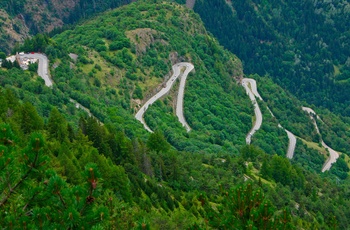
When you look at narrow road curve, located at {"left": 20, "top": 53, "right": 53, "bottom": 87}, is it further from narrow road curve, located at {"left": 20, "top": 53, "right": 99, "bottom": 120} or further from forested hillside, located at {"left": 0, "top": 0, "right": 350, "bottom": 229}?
forested hillside, located at {"left": 0, "top": 0, "right": 350, "bottom": 229}

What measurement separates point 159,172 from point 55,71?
257ft

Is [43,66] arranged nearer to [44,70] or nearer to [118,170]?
[44,70]

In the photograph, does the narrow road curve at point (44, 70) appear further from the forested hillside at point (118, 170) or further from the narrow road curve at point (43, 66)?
the forested hillside at point (118, 170)

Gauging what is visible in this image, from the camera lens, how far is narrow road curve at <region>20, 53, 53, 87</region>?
6390 inches

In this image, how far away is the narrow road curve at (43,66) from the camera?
533 feet

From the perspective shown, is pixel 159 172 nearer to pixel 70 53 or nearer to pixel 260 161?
pixel 260 161

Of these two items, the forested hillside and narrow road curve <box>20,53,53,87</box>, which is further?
narrow road curve <box>20,53,53,87</box>

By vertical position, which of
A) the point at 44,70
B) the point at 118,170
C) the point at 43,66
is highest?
the point at 118,170

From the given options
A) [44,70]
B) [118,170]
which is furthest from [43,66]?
[118,170]

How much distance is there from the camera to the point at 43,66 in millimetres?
170375

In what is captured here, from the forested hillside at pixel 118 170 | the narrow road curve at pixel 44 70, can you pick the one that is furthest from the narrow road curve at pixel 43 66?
the forested hillside at pixel 118 170

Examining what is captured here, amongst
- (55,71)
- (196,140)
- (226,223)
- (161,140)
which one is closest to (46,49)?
(55,71)

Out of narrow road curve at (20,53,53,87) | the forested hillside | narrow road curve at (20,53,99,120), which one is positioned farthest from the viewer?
narrow road curve at (20,53,53,87)

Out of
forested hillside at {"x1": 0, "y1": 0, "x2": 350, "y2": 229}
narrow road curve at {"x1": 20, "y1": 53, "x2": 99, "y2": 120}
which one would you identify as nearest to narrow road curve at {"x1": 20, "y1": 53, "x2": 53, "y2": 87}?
narrow road curve at {"x1": 20, "y1": 53, "x2": 99, "y2": 120}
